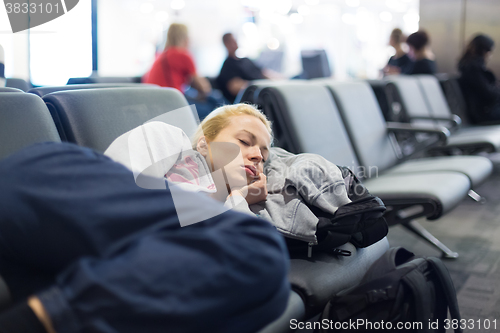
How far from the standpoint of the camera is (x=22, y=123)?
3.24 feet

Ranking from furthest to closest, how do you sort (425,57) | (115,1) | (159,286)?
(115,1), (425,57), (159,286)

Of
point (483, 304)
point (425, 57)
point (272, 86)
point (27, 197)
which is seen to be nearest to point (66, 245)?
point (27, 197)

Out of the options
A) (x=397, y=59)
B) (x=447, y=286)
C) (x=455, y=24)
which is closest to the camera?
(x=447, y=286)

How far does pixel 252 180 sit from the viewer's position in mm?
1204

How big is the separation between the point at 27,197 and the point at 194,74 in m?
3.23

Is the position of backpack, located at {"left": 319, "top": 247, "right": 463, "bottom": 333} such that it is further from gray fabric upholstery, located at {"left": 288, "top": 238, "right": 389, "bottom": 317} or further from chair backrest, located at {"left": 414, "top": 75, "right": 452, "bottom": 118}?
chair backrest, located at {"left": 414, "top": 75, "right": 452, "bottom": 118}

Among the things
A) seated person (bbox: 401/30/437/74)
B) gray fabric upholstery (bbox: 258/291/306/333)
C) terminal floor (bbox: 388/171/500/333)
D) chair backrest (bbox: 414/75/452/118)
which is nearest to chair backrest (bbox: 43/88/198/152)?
gray fabric upholstery (bbox: 258/291/306/333)

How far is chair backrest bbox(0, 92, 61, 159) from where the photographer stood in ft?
3.09

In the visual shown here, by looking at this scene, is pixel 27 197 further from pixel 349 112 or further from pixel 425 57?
pixel 425 57

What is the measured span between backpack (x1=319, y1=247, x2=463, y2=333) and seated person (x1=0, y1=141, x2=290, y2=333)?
0.47 meters

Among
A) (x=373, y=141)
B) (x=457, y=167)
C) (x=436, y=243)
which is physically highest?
(x=373, y=141)

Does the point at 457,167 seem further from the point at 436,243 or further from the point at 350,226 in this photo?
the point at 350,226

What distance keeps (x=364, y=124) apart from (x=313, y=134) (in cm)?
63

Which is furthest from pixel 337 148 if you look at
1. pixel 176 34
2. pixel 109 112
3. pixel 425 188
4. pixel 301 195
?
pixel 176 34
